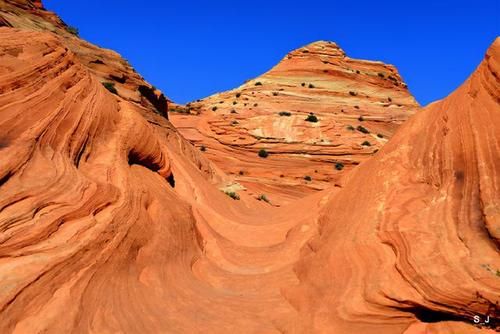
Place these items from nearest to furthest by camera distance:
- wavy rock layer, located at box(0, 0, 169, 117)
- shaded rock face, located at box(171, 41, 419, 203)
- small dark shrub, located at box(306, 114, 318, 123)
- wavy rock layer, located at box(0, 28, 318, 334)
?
wavy rock layer, located at box(0, 28, 318, 334) → wavy rock layer, located at box(0, 0, 169, 117) → shaded rock face, located at box(171, 41, 419, 203) → small dark shrub, located at box(306, 114, 318, 123)

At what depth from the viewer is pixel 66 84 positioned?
14.5 m

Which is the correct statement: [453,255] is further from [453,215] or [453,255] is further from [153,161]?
[153,161]

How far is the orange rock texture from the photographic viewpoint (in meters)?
7.91

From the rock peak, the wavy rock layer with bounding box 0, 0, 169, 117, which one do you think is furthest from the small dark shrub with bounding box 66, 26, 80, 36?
the rock peak

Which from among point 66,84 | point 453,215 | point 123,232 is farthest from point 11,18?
point 453,215

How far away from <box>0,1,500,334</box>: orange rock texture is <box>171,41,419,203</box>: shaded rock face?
20.0m

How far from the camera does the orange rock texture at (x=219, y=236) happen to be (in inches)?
311

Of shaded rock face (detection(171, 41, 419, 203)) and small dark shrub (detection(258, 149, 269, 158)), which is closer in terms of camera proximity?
shaded rock face (detection(171, 41, 419, 203))

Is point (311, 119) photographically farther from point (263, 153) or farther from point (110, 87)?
point (110, 87)

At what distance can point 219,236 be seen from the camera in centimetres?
1522

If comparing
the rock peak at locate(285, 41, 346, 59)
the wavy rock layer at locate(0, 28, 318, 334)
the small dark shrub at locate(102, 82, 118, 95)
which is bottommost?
the wavy rock layer at locate(0, 28, 318, 334)

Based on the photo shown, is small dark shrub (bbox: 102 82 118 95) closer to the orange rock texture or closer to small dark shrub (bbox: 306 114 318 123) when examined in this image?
the orange rock texture

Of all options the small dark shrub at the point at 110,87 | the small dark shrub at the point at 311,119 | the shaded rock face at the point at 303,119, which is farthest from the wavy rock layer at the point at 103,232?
the small dark shrub at the point at 311,119

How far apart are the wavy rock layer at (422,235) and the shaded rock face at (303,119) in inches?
823
